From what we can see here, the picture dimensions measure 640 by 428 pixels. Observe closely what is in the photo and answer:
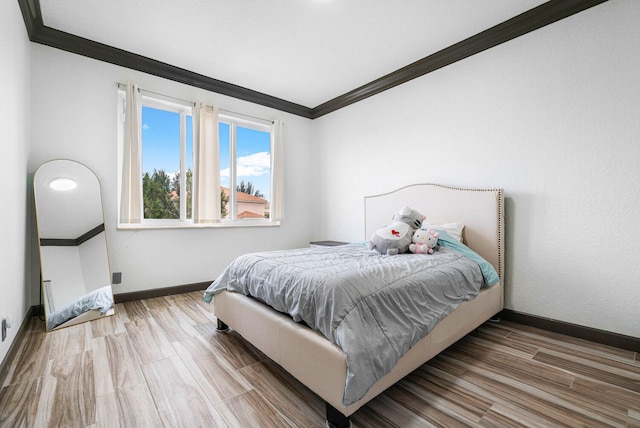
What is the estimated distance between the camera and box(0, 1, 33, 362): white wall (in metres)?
1.71

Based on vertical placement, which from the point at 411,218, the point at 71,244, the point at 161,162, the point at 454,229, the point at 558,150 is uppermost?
the point at 161,162

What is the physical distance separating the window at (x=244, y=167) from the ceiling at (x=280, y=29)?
2.51 feet

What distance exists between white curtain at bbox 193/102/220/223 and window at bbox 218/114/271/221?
26cm

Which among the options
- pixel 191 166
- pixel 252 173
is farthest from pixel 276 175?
pixel 191 166

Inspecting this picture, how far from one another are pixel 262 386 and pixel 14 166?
2.26 m

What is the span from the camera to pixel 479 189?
8.82 feet

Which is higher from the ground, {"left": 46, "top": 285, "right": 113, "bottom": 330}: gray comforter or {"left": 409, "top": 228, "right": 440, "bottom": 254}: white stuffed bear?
{"left": 409, "top": 228, "right": 440, "bottom": 254}: white stuffed bear

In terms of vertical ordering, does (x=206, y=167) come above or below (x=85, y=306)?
above

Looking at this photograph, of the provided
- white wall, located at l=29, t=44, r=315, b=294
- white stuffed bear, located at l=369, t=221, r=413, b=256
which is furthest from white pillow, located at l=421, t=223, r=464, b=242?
white wall, located at l=29, t=44, r=315, b=294

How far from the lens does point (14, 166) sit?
6.51ft

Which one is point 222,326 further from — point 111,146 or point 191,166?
point 111,146

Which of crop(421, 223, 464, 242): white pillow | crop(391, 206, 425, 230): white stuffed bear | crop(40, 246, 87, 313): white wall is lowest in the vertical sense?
crop(40, 246, 87, 313): white wall

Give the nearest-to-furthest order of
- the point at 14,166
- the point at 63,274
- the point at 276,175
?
1. the point at 14,166
2. the point at 63,274
3. the point at 276,175

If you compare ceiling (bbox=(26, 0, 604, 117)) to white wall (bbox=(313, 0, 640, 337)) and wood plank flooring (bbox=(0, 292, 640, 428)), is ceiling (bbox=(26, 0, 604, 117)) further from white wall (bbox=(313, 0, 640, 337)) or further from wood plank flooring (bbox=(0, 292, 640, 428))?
wood plank flooring (bbox=(0, 292, 640, 428))
